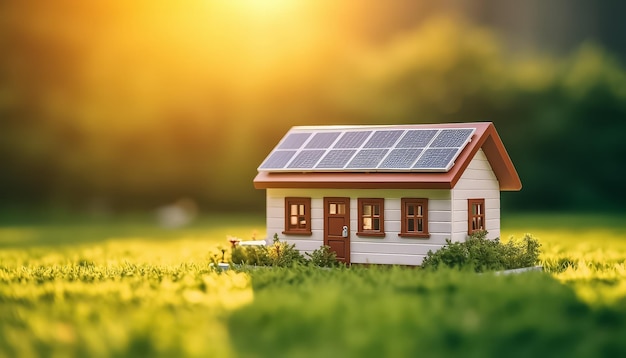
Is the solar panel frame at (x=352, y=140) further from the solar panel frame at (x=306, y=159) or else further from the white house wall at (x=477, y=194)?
the white house wall at (x=477, y=194)

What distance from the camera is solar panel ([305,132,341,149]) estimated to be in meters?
24.7

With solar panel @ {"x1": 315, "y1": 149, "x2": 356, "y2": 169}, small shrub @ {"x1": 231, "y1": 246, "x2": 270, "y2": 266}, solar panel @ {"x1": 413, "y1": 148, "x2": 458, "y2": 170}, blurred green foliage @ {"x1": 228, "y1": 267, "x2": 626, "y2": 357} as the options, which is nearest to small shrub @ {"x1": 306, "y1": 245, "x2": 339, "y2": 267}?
small shrub @ {"x1": 231, "y1": 246, "x2": 270, "y2": 266}

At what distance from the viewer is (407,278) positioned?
1850 cm

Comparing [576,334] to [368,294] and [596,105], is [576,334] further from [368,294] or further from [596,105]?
[596,105]

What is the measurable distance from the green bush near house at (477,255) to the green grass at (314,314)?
1201 millimetres

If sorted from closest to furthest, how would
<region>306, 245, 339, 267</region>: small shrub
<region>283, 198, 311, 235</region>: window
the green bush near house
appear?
the green bush near house
<region>306, 245, 339, 267</region>: small shrub
<region>283, 198, 311, 235</region>: window

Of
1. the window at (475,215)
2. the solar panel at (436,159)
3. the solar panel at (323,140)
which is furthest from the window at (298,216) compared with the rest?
the window at (475,215)

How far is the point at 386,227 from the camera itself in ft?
73.0

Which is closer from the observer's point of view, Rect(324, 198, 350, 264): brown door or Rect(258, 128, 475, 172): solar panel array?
Rect(258, 128, 475, 172): solar panel array

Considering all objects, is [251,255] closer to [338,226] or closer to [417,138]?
[338,226]

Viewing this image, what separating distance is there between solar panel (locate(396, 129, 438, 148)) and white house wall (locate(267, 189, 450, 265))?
5.04 feet

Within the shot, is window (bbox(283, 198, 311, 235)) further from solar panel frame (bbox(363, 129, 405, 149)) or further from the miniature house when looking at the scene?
solar panel frame (bbox(363, 129, 405, 149))

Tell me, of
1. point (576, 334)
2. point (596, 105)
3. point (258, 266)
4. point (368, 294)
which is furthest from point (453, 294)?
point (596, 105)

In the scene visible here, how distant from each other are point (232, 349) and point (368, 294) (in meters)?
4.25
